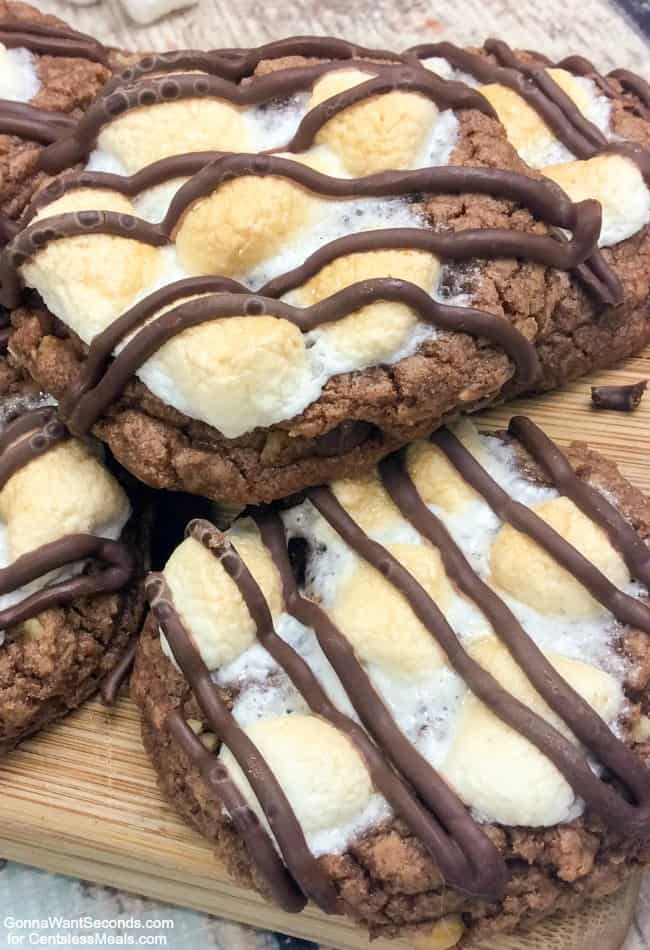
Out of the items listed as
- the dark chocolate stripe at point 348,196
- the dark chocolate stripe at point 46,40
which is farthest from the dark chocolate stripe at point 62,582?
the dark chocolate stripe at point 46,40

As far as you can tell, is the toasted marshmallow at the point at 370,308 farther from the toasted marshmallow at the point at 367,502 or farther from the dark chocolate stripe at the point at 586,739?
the dark chocolate stripe at the point at 586,739

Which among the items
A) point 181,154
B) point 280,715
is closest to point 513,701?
point 280,715

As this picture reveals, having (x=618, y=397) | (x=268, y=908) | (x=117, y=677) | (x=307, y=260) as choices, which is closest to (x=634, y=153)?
(x=618, y=397)

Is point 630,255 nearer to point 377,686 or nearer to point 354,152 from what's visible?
point 354,152

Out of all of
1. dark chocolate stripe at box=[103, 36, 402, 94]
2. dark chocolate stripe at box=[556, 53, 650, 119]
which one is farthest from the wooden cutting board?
dark chocolate stripe at box=[556, 53, 650, 119]

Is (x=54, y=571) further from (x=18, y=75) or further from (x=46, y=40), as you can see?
(x=46, y=40)

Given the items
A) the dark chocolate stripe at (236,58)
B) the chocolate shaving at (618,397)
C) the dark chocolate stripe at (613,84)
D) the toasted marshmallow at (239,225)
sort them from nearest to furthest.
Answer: the toasted marshmallow at (239,225) < the dark chocolate stripe at (236,58) < the chocolate shaving at (618,397) < the dark chocolate stripe at (613,84)
